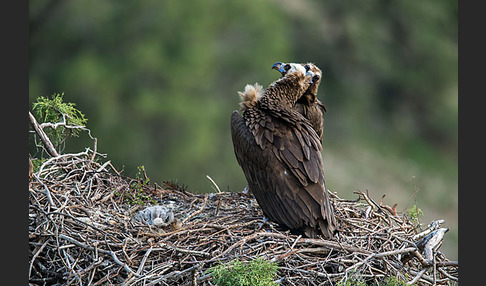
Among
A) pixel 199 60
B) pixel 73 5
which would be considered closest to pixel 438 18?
pixel 199 60

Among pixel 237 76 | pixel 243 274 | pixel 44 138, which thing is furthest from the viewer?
pixel 237 76

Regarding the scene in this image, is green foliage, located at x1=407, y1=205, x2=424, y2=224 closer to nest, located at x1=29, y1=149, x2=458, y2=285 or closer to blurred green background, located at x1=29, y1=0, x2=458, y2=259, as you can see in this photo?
nest, located at x1=29, y1=149, x2=458, y2=285

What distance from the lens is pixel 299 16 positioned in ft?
40.9

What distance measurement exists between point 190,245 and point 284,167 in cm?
83

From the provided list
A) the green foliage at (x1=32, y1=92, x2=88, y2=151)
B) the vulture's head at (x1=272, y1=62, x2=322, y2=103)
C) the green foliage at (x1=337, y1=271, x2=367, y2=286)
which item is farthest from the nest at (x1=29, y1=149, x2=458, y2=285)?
the vulture's head at (x1=272, y1=62, x2=322, y2=103)

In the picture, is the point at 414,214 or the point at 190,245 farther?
the point at 414,214

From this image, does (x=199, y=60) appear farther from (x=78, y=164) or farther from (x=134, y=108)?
(x=78, y=164)

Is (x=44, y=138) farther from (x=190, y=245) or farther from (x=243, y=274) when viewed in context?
(x=243, y=274)

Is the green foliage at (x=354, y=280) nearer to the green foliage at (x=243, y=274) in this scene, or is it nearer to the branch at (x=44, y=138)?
the green foliage at (x=243, y=274)

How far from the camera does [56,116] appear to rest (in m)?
4.20

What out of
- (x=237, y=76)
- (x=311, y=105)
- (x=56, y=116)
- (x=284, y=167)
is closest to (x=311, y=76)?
(x=311, y=105)

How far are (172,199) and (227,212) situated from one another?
602 millimetres

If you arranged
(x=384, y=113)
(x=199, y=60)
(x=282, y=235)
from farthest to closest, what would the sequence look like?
(x=384, y=113) → (x=199, y=60) → (x=282, y=235)

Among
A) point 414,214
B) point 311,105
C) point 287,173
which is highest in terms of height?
point 311,105
